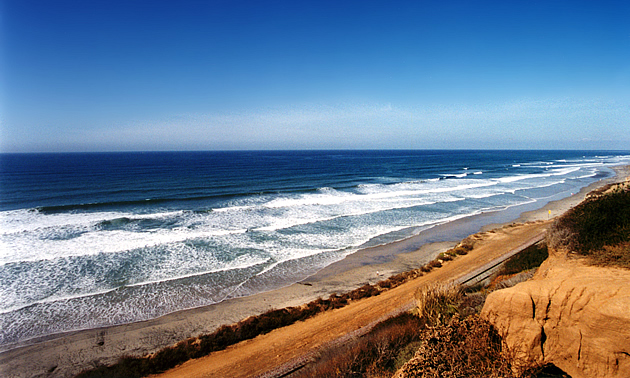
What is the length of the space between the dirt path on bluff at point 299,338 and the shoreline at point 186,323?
1.84 m

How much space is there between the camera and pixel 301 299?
44.0 feet

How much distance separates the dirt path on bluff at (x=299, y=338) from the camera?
876 cm

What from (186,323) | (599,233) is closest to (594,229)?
(599,233)

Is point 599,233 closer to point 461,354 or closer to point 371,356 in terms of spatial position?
point 461,354

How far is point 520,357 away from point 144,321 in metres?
12.0

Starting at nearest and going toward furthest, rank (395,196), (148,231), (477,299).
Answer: (477,299), (148,231), (395,196)

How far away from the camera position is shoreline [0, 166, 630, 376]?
9.52 meters

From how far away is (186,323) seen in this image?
38.0 ft

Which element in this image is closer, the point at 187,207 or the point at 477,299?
the point at 477,299

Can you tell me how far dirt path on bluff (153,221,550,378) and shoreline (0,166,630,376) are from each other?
72.3 inches

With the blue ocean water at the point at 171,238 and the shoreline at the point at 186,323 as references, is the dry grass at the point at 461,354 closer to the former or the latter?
the shoreline at the point at 186,323

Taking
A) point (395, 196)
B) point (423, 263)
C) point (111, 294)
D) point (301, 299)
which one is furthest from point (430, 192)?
point (111, 294)

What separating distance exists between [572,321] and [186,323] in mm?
11426

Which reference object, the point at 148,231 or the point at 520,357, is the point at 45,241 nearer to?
the point at 148,231
